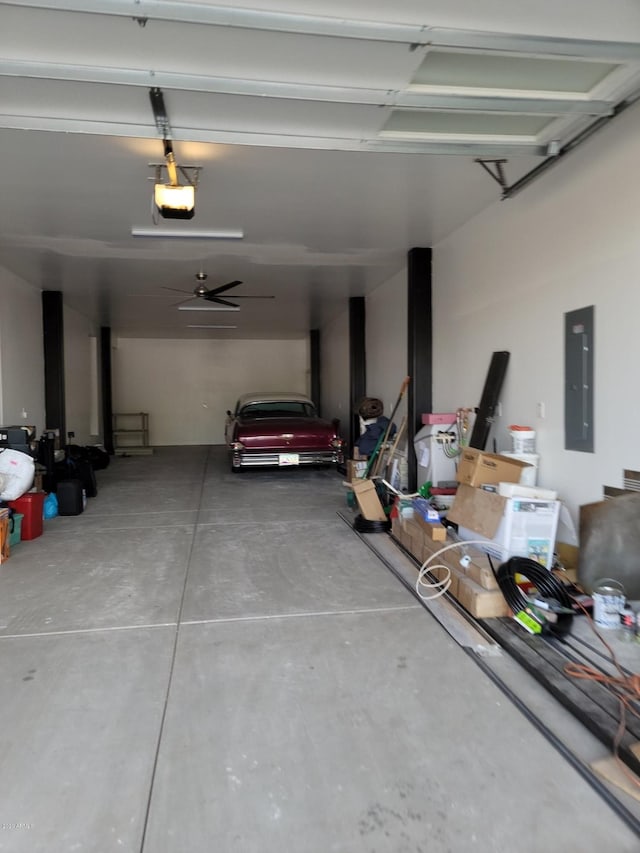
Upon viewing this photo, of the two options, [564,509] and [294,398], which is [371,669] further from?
[294,398]

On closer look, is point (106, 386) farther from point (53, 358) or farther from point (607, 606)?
point (607, 606)

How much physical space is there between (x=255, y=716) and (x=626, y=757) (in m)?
1.26

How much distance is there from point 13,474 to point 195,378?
9.04 m

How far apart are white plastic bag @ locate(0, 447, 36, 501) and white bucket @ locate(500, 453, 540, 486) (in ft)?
12.9

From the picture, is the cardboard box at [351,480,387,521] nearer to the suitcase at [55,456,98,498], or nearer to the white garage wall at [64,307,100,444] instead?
the suitcase at [55,456,98,498]

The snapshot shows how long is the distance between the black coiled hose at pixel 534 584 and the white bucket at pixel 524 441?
1.09 m

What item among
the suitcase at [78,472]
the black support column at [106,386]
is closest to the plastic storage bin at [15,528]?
the suitcase at [78,472]

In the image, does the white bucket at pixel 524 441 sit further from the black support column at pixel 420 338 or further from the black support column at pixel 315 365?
the black support column at pixel 315 365

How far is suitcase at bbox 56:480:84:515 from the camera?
5398 mm

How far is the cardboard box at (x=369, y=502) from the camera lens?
4.65 m

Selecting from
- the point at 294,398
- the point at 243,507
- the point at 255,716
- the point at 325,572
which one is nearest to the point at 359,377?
the point at 294,398

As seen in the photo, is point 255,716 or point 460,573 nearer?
point 255,716

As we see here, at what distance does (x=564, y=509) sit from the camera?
328cm

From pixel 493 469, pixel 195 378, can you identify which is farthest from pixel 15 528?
pixel 195 378
